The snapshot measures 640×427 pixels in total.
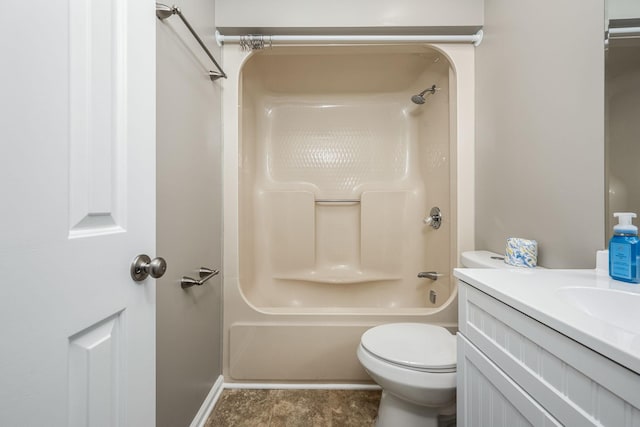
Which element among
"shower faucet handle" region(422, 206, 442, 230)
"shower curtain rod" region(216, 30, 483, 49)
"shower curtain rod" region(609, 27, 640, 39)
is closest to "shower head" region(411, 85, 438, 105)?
"shower curtain rod" region(216, 30, 483, 49)

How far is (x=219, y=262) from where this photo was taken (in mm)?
1368

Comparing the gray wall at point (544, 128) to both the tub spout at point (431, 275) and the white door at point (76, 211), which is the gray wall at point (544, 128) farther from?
the white door at point (76, 211)

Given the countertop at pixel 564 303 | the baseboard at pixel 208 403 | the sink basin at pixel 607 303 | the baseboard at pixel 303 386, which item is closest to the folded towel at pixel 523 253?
the countertop at pixel 564 303

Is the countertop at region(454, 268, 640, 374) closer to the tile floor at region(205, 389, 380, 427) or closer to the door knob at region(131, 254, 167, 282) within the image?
the door knob at region(131, 254, 167, 282)

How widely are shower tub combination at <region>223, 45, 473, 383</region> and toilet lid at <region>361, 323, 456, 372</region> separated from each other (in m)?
0.29

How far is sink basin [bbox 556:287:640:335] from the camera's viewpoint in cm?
59

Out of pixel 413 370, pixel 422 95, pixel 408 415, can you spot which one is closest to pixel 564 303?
pixel 413 370

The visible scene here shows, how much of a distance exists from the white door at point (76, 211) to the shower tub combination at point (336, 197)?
0.85 m

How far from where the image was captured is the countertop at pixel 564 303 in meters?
0.38

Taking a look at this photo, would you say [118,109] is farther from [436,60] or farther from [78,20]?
[436,60]

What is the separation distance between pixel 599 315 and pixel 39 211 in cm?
109

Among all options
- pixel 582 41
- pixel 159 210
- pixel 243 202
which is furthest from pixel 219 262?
pixel 582 41

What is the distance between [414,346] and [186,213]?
101 centimetres

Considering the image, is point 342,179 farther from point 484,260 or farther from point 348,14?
point 484,260
